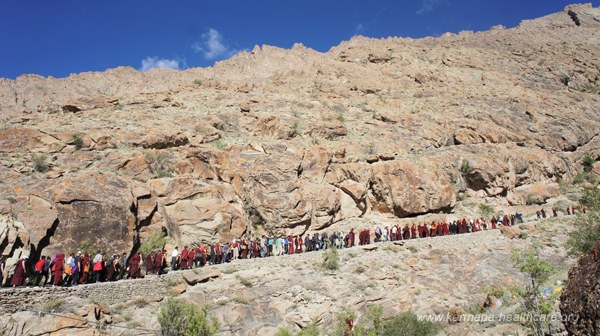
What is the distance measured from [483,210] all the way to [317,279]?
15071 millimetres

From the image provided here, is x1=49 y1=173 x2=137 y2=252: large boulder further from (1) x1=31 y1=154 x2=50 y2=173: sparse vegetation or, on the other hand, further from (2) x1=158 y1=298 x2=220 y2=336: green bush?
(2) x1=158 y1=298 x2=220 y2=336: green bush

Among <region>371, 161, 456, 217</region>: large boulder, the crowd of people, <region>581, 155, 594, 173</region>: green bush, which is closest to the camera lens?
the crowd of people

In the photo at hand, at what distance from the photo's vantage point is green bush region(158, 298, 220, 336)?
12242mm

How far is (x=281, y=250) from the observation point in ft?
65.1

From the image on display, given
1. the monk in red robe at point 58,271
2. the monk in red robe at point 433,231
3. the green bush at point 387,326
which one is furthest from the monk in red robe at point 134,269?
the monk in red robe at point 433,231

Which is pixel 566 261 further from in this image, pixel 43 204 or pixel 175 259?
pixel 43 204

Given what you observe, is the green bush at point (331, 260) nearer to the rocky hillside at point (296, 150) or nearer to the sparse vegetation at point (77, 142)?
the rocky hillside at point (296, 150)

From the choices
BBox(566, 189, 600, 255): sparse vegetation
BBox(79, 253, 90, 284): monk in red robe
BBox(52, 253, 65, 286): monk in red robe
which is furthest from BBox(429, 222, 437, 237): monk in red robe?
BBox(52, 253, 65, 286): monk in red robe

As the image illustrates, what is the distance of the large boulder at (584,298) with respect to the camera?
579cm

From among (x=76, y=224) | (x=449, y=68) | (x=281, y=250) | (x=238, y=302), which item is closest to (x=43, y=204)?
(x=76, y=224)

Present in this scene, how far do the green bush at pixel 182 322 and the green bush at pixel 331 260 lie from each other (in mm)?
6386

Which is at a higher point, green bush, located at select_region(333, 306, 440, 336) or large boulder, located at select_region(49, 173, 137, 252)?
large boulder, located at select_region(49, 173, 137, 252)

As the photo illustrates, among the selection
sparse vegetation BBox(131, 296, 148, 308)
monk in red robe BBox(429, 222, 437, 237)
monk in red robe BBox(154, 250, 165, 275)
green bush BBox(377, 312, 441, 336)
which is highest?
monk in red robe BBox(429, 222, 437, 237)

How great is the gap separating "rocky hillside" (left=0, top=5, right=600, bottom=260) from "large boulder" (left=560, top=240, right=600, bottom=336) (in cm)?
1550
